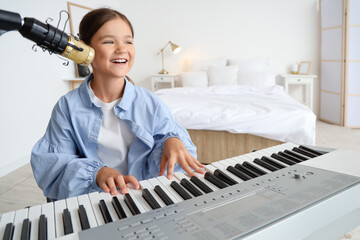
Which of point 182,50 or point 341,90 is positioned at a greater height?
point 182,50

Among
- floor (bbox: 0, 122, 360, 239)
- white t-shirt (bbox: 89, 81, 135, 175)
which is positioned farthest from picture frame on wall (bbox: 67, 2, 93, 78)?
white t-shirt (bbox: 89, 81, 135, 175)

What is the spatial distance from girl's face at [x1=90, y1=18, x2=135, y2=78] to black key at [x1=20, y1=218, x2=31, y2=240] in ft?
1.96

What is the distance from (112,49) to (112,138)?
0.31m

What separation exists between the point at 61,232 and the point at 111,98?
24.8 inches

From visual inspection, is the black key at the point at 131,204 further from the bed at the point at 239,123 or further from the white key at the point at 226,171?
the bed at the point at 239,123

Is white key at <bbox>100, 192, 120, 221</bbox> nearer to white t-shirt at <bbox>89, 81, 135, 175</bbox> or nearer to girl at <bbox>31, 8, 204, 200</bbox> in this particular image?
girl at <bbox>31, 8, 204, 200</bbox>

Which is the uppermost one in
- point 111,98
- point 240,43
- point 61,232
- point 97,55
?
point 240,43

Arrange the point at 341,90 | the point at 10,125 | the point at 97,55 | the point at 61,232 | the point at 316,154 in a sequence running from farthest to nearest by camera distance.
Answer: the point at 341,90 < the point at 10,125 < the point at 97,55 < the point at 316,154 < the point at 61,232

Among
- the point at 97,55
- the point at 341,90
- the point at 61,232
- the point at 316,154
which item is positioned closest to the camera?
the point at 61,232

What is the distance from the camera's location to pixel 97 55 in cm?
104

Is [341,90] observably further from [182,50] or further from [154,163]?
[154,163]

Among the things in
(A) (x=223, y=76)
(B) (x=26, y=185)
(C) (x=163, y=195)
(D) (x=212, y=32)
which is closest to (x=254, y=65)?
(A) (x=223, y=76)

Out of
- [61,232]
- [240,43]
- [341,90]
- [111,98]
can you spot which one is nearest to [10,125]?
[111,98]

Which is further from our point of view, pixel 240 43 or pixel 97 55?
pixel 240 43
